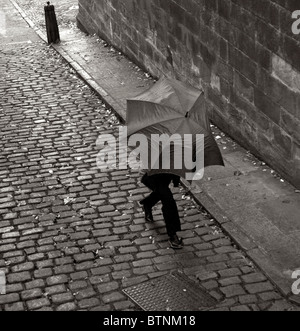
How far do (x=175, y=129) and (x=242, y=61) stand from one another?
3.26 metres

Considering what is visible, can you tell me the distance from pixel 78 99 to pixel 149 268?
20.7 ft

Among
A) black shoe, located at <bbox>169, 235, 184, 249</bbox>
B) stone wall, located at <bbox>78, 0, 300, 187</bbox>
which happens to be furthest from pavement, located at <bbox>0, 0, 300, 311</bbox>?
stone wall, located at <bbox>78, 0, 300, 187</bbox>

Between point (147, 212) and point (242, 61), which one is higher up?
point (242, 61)

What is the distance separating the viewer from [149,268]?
26.8ft

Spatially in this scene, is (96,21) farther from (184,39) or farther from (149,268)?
(149,268)

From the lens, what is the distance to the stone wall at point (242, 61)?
9.40 m

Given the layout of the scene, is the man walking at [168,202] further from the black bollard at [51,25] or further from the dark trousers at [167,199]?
the black bollard at [51,25]

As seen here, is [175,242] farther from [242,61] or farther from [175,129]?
[242,61]

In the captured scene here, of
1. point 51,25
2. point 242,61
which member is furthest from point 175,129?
point 51,25

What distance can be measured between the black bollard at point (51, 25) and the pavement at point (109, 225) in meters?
4.61

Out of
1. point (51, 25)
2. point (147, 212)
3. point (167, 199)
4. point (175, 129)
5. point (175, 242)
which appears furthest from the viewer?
point (51, 25)

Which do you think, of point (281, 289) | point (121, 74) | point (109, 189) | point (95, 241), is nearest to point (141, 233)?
point (95, 241)

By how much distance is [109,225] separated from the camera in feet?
29.8

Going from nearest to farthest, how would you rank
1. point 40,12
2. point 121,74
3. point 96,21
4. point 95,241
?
point 95,241
point 121,74
point 96,21
point 40,12
